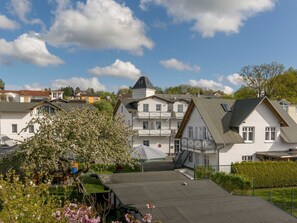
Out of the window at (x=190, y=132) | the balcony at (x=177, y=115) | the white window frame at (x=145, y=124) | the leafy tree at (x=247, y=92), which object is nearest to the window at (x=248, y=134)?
the window at (x=190, y=132)

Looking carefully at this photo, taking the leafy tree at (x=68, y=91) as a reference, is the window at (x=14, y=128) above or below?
below

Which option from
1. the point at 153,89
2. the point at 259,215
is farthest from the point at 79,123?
the point at 153,89

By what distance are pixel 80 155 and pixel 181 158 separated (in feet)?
59.3

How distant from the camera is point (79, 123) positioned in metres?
18.1

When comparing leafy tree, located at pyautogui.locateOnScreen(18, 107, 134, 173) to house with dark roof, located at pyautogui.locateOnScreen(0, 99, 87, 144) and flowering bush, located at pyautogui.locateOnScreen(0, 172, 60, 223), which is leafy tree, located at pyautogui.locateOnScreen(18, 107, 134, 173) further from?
house with dark roof, located at pyautogui.locateOnScreen(0, 99, 87, 144)

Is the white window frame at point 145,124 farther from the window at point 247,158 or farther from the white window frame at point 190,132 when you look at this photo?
the window at point 247,158

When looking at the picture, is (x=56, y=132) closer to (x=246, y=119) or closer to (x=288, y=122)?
(x=246, y=119)

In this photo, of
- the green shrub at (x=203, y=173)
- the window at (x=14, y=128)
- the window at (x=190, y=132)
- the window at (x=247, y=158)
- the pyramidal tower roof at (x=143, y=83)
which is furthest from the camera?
the pyramidal tower roof at (x=143, y=83)

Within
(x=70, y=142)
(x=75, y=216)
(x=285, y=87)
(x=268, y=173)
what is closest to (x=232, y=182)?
(x=268, y=173)

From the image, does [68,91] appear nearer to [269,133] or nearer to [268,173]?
[269,133]

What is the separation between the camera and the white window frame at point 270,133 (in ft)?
98.0

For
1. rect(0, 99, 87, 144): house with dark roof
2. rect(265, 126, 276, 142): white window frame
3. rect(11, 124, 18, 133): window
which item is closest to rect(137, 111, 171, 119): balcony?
rect(0, 99, 87, 144): house with dark roof

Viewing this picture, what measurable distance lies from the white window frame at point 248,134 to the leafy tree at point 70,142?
14.0 metres

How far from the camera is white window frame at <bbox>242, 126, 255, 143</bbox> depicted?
2920 cm
